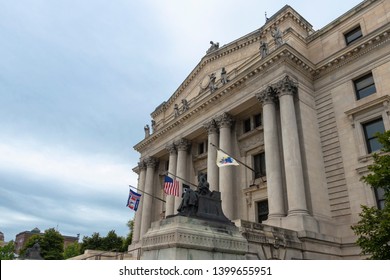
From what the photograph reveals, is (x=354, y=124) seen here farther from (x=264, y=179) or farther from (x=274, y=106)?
(x=264, y=179)

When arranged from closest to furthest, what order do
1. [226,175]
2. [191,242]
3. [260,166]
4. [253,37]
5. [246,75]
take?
[191,242] → [226,175] → [246,75] → [260,166] → [253,37]

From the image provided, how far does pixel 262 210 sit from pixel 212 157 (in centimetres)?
670

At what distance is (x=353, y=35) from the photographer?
25594 millimetres

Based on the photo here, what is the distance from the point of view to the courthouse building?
19938mm

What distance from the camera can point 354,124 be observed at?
22.2 m

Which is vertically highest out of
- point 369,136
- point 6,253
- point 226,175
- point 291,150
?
point 369,136

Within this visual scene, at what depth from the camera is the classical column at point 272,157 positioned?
2139 cm

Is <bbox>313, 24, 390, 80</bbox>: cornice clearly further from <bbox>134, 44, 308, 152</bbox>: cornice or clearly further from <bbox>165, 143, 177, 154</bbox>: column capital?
<bbox>165, 143, 177, 154</bbox>: column capital

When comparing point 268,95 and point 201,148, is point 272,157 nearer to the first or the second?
point 268,95

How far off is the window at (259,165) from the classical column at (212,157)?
3.46m

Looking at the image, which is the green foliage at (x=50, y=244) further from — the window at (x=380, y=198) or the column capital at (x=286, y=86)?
the window at (x=380, y=198)

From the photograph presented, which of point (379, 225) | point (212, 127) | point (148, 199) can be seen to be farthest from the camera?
point (148, 199)

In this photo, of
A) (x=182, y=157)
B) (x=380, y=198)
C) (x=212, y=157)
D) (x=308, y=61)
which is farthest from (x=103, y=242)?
(x=380, y=198)

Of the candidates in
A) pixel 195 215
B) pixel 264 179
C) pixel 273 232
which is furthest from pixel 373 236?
pixel 264 179
